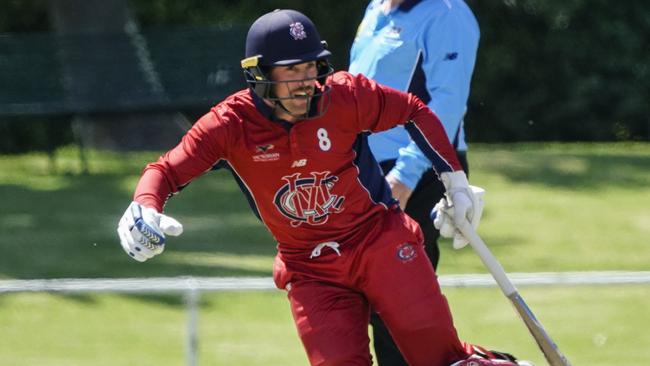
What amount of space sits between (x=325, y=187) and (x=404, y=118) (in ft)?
1.17

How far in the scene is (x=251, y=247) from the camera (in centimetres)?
959

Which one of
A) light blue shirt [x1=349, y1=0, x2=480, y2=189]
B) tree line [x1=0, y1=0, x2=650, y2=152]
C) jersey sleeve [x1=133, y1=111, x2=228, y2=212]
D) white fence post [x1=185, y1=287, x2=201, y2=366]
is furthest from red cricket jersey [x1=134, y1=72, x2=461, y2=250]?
tree line [x1=0, y1=0, x2=650, y2=152]

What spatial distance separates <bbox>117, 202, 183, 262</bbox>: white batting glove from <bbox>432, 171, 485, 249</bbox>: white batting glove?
945 millimetres

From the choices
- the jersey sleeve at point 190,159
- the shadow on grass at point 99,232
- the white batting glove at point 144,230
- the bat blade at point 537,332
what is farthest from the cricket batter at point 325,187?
the shadow on grass at point 99,232

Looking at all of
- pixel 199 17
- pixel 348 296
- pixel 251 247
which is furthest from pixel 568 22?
pixel 348 296

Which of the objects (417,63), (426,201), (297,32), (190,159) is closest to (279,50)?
(297,32)

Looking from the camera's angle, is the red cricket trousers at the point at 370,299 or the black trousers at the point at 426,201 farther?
the black trousers at the point at 426,201

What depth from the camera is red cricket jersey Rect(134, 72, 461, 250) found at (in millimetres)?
4281

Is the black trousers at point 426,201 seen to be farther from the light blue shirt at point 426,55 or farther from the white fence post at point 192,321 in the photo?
the white fence post at point 192,321

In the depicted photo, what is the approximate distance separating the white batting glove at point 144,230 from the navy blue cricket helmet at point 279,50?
54 cm

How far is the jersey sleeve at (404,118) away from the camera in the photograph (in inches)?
175

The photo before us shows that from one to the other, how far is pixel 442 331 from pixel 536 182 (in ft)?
25.1

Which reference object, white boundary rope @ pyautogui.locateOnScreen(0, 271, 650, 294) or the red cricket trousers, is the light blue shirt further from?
the red cricket trousers

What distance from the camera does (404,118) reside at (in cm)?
450
